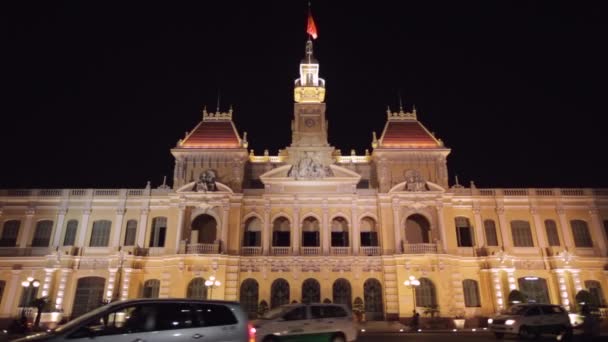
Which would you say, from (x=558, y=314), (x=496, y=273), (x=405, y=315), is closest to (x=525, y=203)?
(x=496, y=273)

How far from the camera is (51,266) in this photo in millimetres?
34875

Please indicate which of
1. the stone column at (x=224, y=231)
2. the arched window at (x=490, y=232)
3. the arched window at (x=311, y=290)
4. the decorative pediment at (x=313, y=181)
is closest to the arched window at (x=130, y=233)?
the stone column at (x=224, y=231)

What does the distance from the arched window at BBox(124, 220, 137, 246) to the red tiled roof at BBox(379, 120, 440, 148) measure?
2335cm

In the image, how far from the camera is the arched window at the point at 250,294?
34.2m

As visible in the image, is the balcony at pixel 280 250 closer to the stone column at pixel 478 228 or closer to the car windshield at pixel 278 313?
the stone column at pixel 478 228

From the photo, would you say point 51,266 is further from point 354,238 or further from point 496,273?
point 496,273

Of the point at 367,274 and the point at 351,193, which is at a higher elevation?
the point at 351,193

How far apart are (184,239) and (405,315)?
1878 cm

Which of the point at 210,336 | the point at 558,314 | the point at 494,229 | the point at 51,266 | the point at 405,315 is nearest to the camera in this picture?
the point at 210,336

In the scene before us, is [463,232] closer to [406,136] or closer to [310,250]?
[406,136]

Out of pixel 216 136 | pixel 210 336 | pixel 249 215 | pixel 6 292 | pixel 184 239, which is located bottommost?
pixel 210 336

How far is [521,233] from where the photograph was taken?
3716cm

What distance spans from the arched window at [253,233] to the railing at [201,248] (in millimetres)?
3029

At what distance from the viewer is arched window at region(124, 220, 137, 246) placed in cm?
3712
